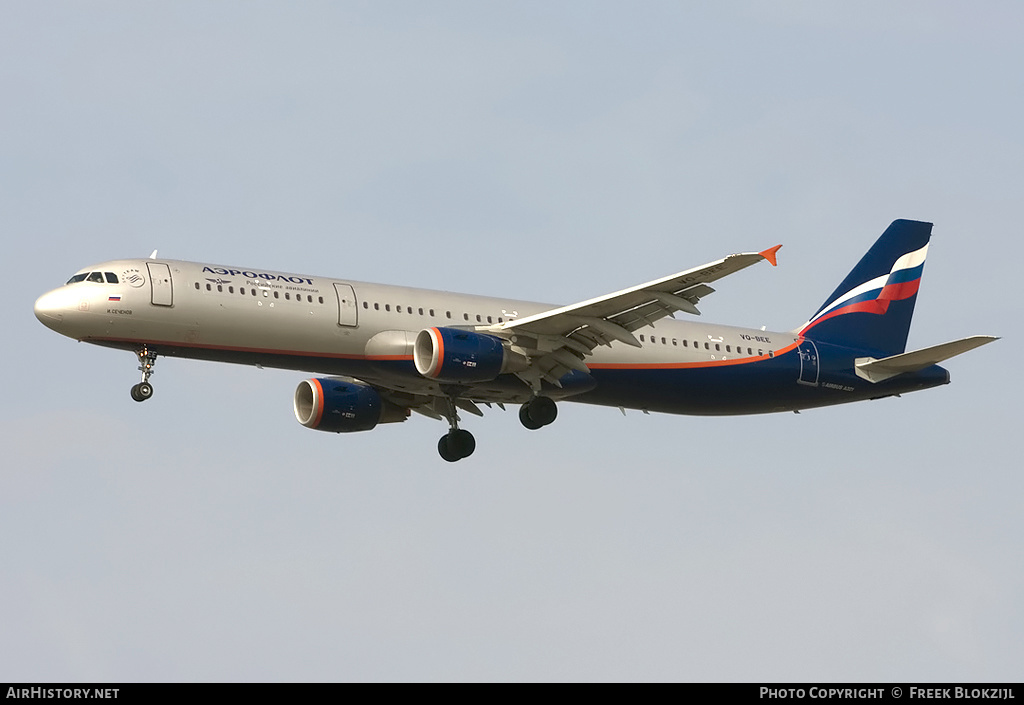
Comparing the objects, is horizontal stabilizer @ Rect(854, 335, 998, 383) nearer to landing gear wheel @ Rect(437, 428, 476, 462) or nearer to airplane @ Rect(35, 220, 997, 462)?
airplane @ Rect(35, 220, 997, 462)

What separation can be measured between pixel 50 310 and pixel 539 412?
13.6 m

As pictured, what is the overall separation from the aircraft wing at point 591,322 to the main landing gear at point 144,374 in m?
9.25

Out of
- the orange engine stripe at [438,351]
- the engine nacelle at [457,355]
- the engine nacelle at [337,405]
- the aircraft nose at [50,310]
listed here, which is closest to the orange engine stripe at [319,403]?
the engine nacelle at [337,405]

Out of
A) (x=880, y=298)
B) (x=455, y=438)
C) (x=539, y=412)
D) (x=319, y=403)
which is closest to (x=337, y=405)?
(x=319, y=403)

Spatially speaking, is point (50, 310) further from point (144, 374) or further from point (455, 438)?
point (455, 438)

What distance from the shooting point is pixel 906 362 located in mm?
46781

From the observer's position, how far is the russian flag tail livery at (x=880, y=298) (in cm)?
4919

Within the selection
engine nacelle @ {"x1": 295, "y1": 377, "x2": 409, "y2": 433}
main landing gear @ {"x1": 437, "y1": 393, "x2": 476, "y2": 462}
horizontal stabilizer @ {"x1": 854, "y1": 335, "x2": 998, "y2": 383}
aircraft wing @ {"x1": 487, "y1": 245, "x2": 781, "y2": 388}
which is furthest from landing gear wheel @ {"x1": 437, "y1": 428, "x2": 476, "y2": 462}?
horizontal stabilizer @ {"x1": 854, "y1": 335, "x2": 998, "y2": 383}

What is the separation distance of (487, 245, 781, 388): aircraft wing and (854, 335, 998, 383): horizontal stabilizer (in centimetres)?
898

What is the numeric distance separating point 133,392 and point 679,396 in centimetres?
1597

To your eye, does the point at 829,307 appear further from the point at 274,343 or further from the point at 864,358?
the point at 274,343

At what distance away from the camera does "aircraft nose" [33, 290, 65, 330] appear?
1556 inches

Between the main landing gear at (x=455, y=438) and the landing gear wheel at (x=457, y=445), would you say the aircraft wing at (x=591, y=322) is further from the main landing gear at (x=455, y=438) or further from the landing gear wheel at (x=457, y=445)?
the landing gear wheel at (x=457, y=445)
